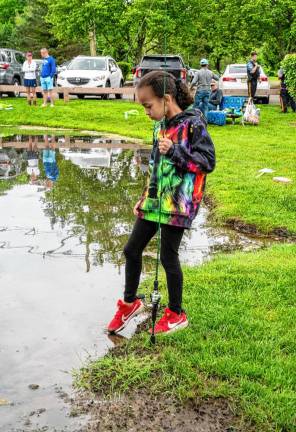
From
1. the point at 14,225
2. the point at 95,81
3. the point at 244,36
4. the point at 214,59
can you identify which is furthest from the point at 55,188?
the point at 214,59

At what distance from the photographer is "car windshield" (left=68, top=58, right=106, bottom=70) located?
24.5 metres

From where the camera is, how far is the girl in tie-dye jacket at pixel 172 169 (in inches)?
148

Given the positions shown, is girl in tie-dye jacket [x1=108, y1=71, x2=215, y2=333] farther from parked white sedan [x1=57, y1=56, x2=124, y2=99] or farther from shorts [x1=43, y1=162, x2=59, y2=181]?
parked white sedan [x1=57, y1=56, x2=124, y2=99]

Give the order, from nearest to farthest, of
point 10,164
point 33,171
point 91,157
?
point 33,171 < point 10,164 < point 91,157

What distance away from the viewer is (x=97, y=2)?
31203mm

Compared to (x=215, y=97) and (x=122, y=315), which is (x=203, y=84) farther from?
(x=122, y=315)

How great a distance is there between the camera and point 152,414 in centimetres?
321

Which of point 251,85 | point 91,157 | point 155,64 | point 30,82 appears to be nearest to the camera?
point 91,157

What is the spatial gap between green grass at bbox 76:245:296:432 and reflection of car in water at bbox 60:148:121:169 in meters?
6.34

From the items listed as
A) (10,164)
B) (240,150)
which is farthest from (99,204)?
(240,150)

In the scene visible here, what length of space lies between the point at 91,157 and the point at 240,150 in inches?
118

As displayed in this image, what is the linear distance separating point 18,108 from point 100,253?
14.4 m

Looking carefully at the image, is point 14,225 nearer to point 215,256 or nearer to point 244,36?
point 215,256

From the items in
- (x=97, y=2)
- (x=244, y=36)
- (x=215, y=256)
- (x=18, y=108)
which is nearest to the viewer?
(x=215, y=256)
